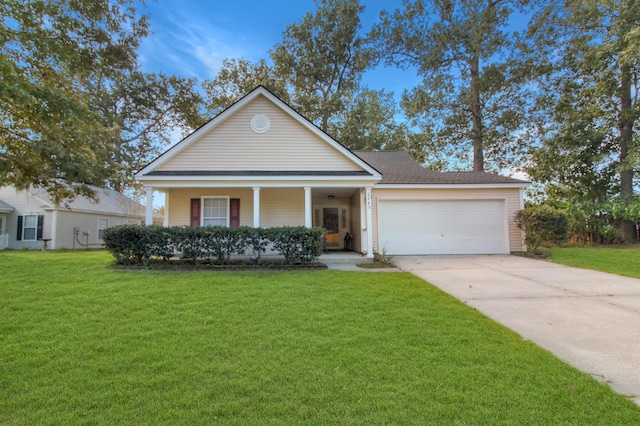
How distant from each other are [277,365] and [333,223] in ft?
37.8

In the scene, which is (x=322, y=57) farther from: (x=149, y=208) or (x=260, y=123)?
(x=149, y=208)

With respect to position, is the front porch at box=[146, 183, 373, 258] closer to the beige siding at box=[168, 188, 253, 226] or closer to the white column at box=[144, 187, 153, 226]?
the beige siding at box=[168, 188, 253, 226]

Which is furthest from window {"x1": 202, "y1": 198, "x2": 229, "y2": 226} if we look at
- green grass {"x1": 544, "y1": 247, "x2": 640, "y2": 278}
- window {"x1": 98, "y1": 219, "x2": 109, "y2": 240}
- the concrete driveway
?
window {"x1": 98, "y1": 219, "x2": 109, "y2": 240}

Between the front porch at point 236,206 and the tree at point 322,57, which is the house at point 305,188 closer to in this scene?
the front porch at point 236,206

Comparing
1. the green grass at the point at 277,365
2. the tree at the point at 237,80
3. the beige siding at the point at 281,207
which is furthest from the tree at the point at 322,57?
the green grass at the point at 277,365

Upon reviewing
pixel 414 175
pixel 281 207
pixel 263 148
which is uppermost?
pixel 263 148

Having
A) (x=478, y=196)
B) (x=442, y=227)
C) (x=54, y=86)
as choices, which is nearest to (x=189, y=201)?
(x=54, y=86)

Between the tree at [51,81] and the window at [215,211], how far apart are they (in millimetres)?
3469

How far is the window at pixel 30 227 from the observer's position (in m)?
17.6

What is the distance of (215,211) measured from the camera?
11906 millimetres

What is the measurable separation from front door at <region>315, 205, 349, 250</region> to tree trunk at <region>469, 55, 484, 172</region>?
11.1 m

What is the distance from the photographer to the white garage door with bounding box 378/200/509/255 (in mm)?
12367

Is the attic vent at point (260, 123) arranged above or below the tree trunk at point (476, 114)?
below

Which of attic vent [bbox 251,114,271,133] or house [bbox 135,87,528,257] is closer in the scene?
house [bbox 135,87,528,257]
